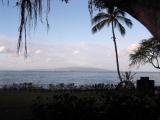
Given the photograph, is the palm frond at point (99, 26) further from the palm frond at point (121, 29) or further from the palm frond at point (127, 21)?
the palm frond at point (127, 21)

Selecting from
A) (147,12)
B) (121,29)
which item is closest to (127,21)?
(121,29)

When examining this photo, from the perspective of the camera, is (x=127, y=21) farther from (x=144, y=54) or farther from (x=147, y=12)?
(x=147, y=12)

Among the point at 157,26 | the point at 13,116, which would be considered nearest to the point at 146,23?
the point at 157,26

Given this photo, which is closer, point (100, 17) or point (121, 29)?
point (100, 17)

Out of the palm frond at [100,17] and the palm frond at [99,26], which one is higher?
the palm frond at [100,17]

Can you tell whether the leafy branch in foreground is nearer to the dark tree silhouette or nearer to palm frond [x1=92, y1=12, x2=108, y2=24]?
palm frond [x1=92, y1=12, x2=108, y2=24]

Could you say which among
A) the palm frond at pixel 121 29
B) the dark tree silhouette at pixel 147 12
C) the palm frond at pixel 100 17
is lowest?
the dark tree silhouette at pixel 147 12

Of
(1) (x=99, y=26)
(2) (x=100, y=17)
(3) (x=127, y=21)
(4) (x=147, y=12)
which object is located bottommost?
(4) (x=147, y=12)

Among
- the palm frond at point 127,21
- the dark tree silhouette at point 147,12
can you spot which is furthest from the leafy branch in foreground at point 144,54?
the dark tree silhouette at point 147,12

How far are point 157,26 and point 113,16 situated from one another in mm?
36885

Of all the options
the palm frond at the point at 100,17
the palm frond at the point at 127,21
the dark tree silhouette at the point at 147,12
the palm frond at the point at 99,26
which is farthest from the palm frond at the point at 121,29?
the dark tree silhouette at the point at 147,12

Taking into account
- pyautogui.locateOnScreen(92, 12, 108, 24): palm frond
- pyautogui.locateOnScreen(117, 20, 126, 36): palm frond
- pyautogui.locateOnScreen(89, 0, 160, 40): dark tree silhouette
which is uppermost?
pyautogui.locateOnScreen(92, 12, 108, 24): palm frond

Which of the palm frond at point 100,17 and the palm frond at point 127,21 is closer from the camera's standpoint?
the palm frond at point 127,21

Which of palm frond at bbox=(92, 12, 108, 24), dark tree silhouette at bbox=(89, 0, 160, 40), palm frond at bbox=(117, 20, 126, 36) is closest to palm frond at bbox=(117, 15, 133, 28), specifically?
palm frond at bbox=(117, 20, 126, 36)
